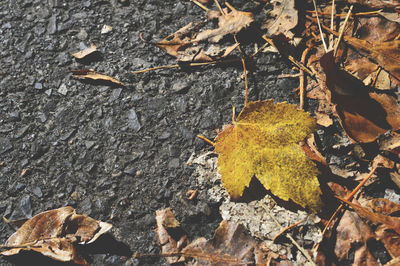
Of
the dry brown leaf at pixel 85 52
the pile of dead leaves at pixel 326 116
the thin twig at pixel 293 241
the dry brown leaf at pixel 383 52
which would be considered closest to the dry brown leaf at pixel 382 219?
the pile of dead leaves at pixel 326 116

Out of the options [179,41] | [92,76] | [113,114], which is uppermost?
[179,41]

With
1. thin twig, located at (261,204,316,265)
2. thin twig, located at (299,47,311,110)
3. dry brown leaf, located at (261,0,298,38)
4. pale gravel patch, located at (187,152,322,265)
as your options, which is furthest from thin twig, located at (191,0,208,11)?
thin twig, located at (261,204,316,265)

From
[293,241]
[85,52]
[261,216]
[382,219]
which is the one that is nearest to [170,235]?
[261,216]

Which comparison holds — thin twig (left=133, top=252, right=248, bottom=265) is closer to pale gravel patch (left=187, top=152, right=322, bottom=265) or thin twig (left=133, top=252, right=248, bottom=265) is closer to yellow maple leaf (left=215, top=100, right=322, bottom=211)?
pale gravel patch (left=187, top=152, right=322, bottom=265)

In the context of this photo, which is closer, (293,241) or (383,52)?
(293,241)

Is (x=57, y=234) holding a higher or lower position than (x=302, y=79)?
lower

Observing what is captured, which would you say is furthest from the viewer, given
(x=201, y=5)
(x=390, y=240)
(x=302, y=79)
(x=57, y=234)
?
(x=201, y=5)

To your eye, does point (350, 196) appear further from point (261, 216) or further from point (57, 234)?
point (57, 234)

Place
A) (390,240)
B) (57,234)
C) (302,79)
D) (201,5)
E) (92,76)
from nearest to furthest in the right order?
1. (390,240)
2. (57,234)
3. (302,79)
4. (92,76)
5. (201,5)
